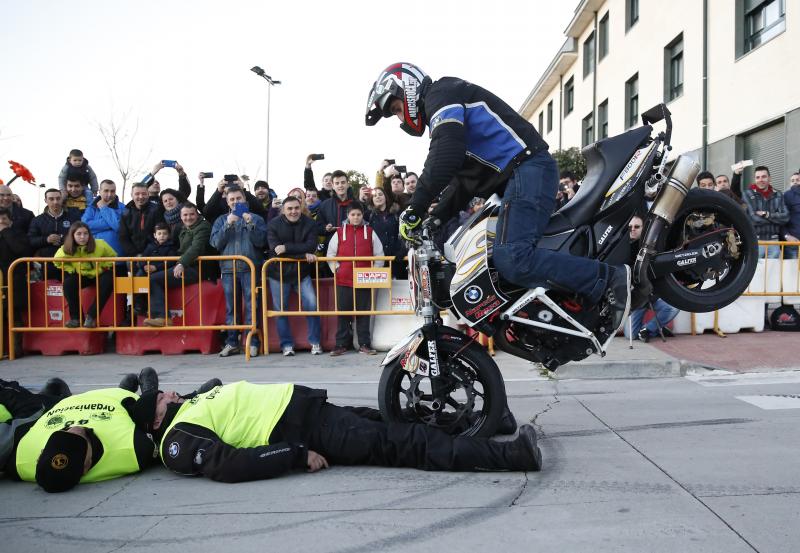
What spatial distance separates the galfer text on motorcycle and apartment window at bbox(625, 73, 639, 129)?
66.6 ft

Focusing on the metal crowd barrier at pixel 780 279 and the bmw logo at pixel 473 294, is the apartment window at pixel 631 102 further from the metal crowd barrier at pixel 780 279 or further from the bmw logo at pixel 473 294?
the bmw logo at pixel 473 294

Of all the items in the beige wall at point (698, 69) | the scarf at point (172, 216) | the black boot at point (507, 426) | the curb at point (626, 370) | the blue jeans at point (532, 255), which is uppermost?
the beige wall at point (698, 69)

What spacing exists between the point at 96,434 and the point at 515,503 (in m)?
2.22

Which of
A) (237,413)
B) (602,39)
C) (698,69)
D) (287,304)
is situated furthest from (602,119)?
(237,413)

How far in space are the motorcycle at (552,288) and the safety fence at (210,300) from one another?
455 cm

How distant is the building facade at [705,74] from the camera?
13172mm

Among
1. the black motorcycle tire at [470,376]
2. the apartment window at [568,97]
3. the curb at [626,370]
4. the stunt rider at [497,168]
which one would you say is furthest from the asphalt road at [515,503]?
the apartment window at [568,97]

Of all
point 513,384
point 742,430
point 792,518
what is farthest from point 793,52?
point 792,518

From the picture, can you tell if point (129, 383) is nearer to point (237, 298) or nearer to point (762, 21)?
point (237, 298)

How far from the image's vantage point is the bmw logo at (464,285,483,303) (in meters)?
3.94

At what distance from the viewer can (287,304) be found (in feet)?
28.8

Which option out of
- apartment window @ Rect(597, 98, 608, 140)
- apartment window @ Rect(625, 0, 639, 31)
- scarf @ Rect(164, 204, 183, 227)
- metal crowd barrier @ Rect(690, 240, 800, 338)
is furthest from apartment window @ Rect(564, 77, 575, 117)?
scarf @ Rect(164, 204, 183, 227)

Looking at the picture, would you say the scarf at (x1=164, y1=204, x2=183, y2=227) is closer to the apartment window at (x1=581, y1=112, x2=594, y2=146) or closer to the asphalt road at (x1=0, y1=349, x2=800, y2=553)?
the asphalt road at (x1=0, y1=349, x2=800, y2=553)

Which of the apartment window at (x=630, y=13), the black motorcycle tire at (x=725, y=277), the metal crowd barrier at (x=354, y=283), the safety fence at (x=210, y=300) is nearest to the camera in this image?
the black motorcycle tire at (x=725, y=277)
